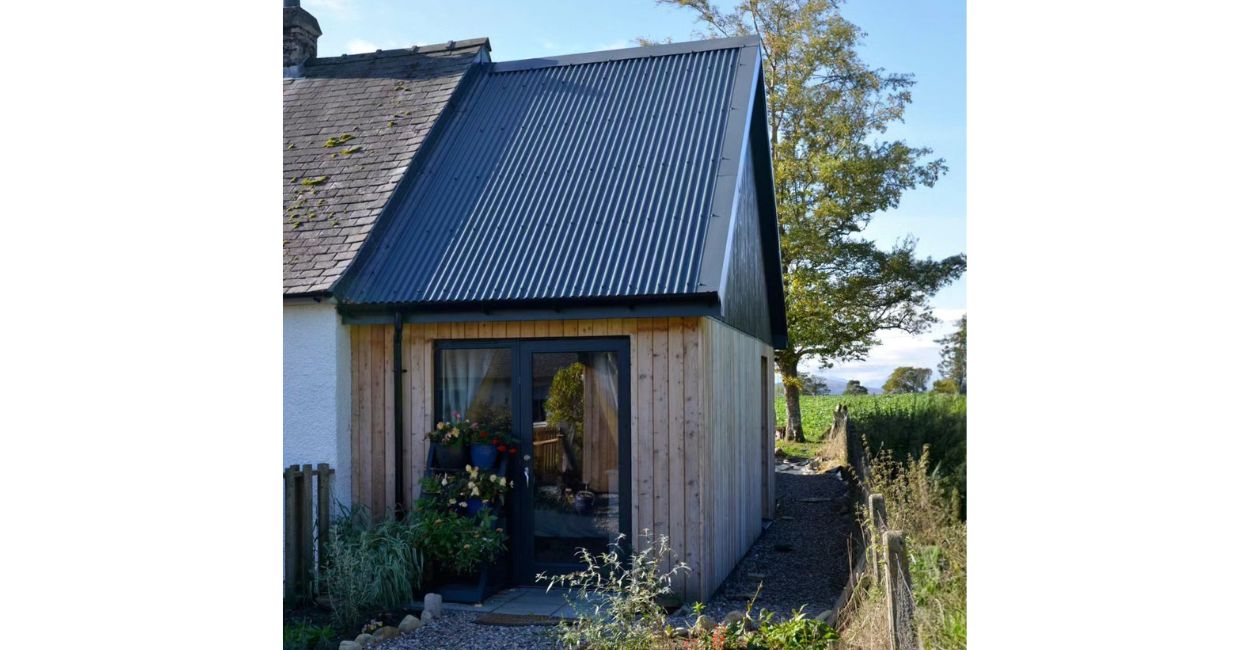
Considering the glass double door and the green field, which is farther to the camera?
the green field

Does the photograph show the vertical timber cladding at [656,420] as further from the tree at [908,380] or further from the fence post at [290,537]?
the tree at [908,380]

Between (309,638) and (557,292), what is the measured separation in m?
2.66

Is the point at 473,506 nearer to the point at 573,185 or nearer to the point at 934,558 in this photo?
the point at 573,185

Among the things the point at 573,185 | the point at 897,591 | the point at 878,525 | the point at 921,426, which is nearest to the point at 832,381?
the point at 921,426

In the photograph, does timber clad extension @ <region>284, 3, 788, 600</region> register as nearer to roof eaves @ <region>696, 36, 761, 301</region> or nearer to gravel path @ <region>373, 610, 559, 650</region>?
roof eaves @ <region>696, 36, 761, 301</region>

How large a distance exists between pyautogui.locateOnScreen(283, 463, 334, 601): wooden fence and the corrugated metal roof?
1335 millimetres

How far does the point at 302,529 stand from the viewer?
6777 millimetres

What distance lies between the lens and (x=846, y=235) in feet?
60.7

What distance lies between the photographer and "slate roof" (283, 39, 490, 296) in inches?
299

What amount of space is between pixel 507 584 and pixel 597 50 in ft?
17.6

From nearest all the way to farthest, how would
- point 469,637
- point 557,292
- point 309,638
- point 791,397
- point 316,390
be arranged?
point 309,638, point 469,637, point 557,292, point 316,390, point 791,397

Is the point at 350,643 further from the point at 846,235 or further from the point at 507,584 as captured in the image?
the point at 846,235

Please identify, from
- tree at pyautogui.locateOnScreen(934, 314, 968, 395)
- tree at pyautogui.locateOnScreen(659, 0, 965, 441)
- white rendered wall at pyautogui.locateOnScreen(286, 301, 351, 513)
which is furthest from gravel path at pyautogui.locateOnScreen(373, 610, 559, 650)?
tree at pyautogui.locateOnScreen(659, 0, 965, 441)

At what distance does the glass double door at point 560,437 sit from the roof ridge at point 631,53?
3776 millimetres
